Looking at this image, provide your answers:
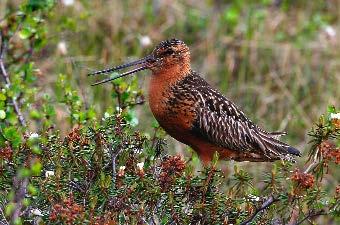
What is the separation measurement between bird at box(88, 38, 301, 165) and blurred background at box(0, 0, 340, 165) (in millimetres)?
2359

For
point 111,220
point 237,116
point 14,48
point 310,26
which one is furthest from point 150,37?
point 111,220

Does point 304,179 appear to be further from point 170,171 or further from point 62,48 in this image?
point 62,48

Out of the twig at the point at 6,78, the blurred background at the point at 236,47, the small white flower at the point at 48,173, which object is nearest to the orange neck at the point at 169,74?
the twig at the point at 6,78

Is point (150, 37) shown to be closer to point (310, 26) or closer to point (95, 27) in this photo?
point (95, 27)

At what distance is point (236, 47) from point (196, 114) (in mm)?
3887

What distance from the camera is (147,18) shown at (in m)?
10.0

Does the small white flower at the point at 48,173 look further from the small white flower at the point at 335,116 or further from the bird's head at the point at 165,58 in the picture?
the bird's head at the point at 165,58

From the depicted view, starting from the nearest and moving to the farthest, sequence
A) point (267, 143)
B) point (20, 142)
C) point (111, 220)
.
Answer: point (111, 220) → point (20, 142) → point (267, 143)

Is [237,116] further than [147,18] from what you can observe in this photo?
No

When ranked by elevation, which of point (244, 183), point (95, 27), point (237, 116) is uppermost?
point (244, 183)

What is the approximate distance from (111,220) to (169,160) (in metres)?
0.42

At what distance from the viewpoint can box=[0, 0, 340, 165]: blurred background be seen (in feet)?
29.7

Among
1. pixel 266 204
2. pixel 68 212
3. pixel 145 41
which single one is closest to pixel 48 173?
pixel 68 212

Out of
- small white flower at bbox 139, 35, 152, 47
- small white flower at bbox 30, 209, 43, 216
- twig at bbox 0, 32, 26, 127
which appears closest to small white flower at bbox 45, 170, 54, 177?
small white flower at bbox 30, 209, 43, 216
